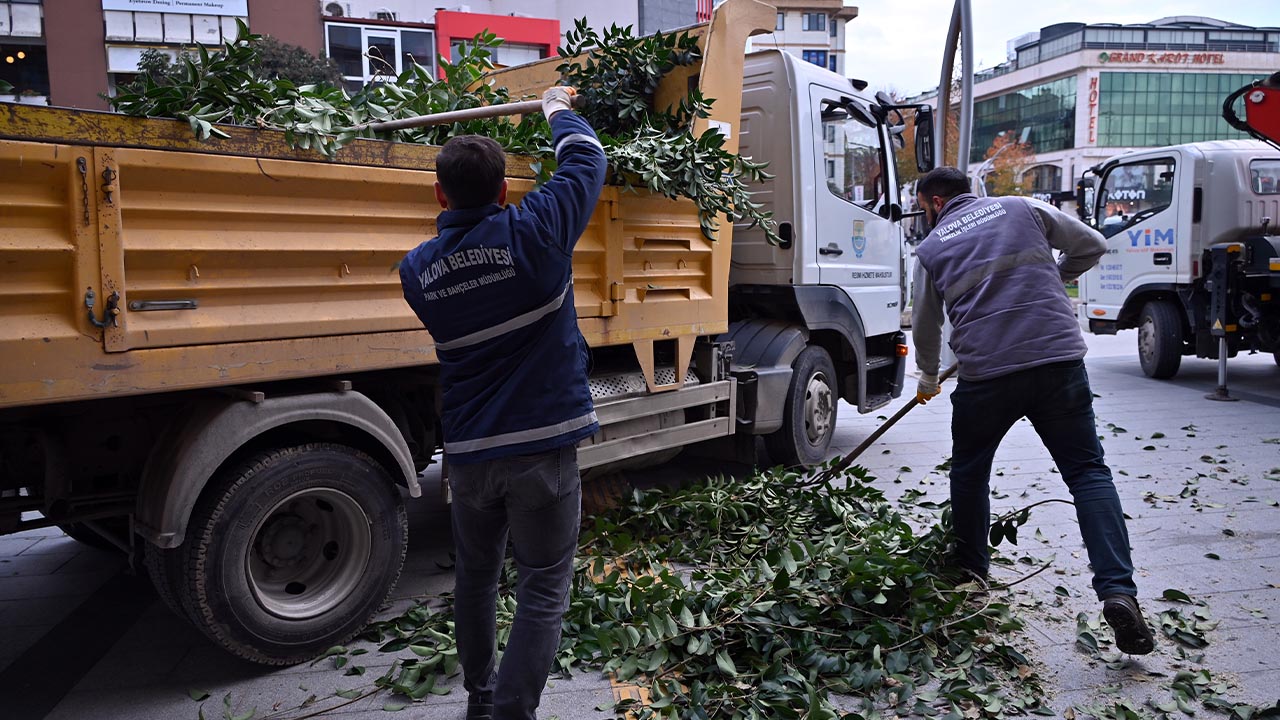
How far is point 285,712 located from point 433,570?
1.52 metres

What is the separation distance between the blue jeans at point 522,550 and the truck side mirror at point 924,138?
508cm

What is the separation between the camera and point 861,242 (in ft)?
23.1

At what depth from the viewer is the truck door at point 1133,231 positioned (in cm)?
1097

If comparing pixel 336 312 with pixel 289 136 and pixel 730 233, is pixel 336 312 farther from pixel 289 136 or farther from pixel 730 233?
pixel 730 233

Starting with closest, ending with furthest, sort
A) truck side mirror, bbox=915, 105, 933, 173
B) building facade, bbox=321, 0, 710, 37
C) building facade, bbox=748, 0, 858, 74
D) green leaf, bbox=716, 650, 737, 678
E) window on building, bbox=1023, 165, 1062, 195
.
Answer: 1. green leaf, bbox=716, 650, 737, 678
2. truck side mirror, bbox=915, 105, 933, 173
3. building facade, bbox=321, 0, 710, 37
4. building facade, bbox=748, 0, 858, 74
5. window on building, bbox=1023, 165, 1062, 195

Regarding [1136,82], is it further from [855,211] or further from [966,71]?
[855,211]

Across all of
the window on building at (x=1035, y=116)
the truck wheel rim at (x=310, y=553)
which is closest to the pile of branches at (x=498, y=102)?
the truck wheel rim at (x=310, y=553)

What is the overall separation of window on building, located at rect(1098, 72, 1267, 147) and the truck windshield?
54.8m

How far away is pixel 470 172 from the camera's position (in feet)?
8.76

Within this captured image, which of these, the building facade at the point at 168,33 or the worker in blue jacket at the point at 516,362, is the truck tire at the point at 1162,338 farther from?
the building facade at the point at 168,33

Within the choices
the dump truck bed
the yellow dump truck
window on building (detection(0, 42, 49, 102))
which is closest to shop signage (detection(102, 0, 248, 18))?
window on building (detection(0, 42, 49, 102))

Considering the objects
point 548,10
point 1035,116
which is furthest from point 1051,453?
point 1035,116

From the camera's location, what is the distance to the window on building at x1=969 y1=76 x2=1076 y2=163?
2421 inches

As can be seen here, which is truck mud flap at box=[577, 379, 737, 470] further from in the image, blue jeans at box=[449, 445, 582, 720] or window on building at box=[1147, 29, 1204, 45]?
window on building at box=[1147, 29, 1204, 45]
